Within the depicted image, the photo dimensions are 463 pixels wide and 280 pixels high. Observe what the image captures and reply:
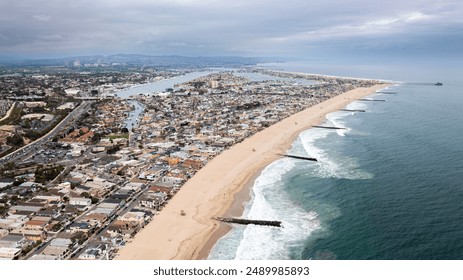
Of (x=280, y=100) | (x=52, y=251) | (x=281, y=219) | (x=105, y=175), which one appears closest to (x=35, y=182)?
(x=105, y=175)

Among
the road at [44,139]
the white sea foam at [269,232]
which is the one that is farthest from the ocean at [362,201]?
the road at [44,139]

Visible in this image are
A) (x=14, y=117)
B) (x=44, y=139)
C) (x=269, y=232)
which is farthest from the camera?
(x=14, y=117)

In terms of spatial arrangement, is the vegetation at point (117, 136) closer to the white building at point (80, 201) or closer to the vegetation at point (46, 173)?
the vegetation at point (46, 173)

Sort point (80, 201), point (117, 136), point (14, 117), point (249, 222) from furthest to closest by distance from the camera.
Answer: point (14, 117), point (117, 136), point (80, 201), point (249, 222)

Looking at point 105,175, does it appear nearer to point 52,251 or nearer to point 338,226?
point 52,251

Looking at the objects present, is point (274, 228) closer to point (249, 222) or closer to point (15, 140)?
point (249, 222)

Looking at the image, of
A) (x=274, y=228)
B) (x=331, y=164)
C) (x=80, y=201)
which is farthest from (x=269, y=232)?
(x=331, y=164)

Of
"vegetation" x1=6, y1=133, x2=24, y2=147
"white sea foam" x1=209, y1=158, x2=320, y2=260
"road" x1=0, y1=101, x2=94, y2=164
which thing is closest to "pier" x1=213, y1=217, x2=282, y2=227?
"white sea foam" x1=209, y1=158, x2=320, y2=260
